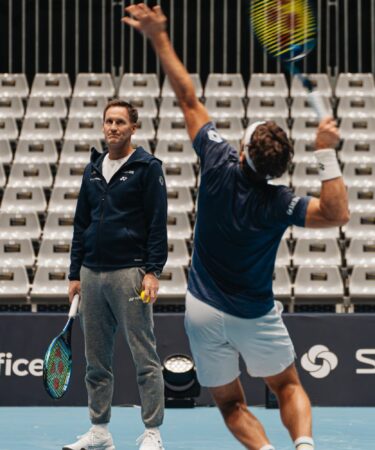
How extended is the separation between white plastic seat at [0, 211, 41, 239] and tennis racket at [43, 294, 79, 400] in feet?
16.6

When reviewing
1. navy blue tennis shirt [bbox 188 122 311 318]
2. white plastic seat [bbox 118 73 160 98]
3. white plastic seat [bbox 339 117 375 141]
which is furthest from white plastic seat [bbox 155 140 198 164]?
navy blue tennis shirt [bbox 188 122 311 318]

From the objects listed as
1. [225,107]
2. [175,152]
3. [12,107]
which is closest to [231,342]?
[175,152]

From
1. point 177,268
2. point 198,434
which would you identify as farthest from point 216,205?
point 177,268

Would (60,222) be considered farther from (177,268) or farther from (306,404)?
(306,404)

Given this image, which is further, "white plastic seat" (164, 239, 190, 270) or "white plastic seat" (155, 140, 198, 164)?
"white plastic seat" (155, 140, 198, 164)

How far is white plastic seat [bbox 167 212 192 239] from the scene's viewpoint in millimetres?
10969

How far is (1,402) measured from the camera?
29.2 ft

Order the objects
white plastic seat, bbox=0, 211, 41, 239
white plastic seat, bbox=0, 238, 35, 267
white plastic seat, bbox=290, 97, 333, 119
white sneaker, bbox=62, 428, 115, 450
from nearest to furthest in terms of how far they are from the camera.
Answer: white sneaker, bbox=62, 428, 115, 450 < white plastic seat, bbox=0, 238, 35, 267 < white plastic seat, bbox=0, 211, 41, 239 < white plastic seat, bbox=290, 97, 333, 119

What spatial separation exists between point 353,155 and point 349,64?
3729 millimetres

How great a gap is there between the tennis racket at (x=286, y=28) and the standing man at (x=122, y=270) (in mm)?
1374

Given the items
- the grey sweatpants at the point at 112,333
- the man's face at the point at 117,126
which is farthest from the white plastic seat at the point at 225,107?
the grey sweatpants at the point at 112,333

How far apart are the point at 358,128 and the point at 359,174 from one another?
1192mm

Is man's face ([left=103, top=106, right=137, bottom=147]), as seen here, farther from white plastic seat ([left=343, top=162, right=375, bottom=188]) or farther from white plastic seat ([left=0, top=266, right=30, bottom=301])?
white plastic seat ([left=343, top=162, right=375, bottom=188])

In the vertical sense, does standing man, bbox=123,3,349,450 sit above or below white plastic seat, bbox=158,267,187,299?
above
